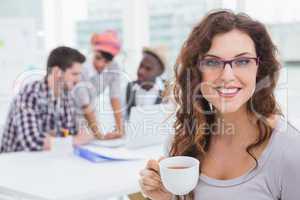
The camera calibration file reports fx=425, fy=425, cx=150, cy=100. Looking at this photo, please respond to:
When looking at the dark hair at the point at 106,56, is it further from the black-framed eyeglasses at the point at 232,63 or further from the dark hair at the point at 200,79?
the black-framed eyeglasses at the point at 232,63

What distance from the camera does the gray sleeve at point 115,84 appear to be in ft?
10.5

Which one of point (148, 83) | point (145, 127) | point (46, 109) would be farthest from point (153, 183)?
point (148, 83)

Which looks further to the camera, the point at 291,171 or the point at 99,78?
the point at 99,78

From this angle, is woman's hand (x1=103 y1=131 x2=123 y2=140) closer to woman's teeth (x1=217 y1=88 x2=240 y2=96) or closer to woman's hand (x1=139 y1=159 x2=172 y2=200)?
woman's hand (x1=139 y1=159 x2=172 y2=200)

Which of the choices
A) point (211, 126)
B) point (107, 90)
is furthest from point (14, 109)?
point (211, 126)

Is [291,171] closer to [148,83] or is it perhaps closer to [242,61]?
[242,61]

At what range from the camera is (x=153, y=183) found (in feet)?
3.74

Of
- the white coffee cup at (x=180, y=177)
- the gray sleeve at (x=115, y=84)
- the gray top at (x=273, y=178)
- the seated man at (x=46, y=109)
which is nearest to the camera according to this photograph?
the white coffee cup at (x=180, y=177)

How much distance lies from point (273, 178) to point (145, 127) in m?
1.25

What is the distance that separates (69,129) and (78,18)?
7.59 ft

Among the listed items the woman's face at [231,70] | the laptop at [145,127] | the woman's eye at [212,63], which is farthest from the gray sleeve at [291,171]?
the laptop at [145,127]

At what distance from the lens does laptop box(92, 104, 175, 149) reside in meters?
2.18

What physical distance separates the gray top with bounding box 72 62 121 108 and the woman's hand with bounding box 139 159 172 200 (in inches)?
74.3

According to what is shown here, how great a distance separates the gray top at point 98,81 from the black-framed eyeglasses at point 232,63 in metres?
1.98
